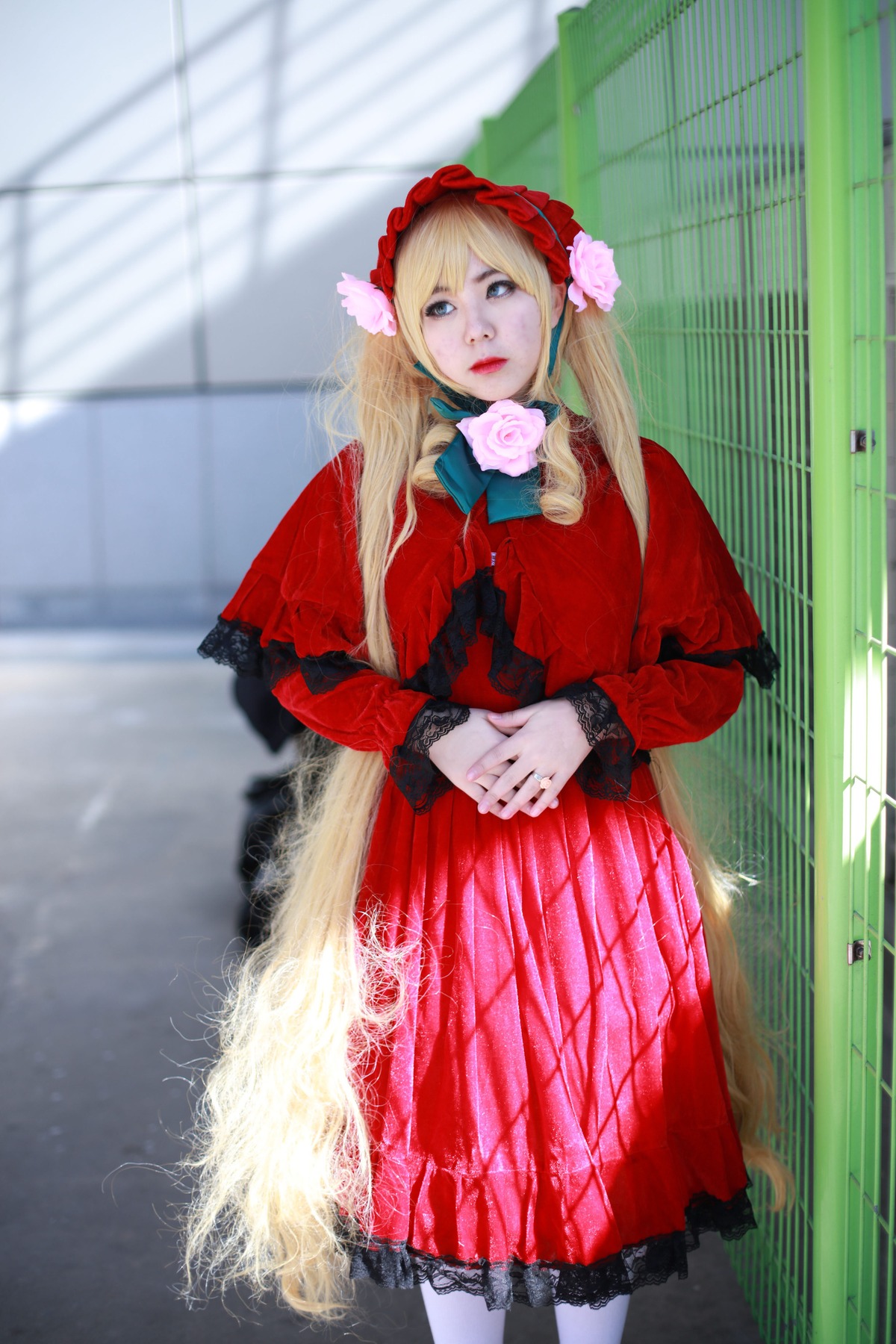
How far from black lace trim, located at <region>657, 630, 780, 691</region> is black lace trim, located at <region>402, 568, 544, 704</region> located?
0.65 feet

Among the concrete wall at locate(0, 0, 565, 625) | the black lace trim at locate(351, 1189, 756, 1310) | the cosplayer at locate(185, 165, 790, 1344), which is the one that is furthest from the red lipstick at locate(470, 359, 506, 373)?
the concrete wall at locate(0, 0, 565, 625)

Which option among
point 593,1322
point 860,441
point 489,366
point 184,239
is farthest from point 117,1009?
point 184,239

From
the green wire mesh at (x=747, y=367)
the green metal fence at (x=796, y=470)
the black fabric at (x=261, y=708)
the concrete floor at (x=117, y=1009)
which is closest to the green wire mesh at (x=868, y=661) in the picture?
the green metal fence at (x=796, y=470)

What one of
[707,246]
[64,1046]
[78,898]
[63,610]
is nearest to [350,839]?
[707,246]

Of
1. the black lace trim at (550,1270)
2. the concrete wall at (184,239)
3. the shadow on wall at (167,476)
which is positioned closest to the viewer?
the black lace trim at (550,1270)

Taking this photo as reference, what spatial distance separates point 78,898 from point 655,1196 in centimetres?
261

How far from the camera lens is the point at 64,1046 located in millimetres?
3041

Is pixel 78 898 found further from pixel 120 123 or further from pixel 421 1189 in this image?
pixel 120 123

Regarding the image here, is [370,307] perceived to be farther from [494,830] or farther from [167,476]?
[167,476]

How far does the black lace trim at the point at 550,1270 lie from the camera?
1.57 m

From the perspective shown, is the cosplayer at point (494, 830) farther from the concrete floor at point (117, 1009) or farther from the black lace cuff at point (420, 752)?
the concrete floor at point (117, 1009)

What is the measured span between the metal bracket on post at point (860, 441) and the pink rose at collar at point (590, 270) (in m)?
0.42

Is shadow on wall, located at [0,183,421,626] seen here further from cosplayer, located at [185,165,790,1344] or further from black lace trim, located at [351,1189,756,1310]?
black lace trim, located at [351,1189,756,1310]

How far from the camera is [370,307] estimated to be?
174 cm
